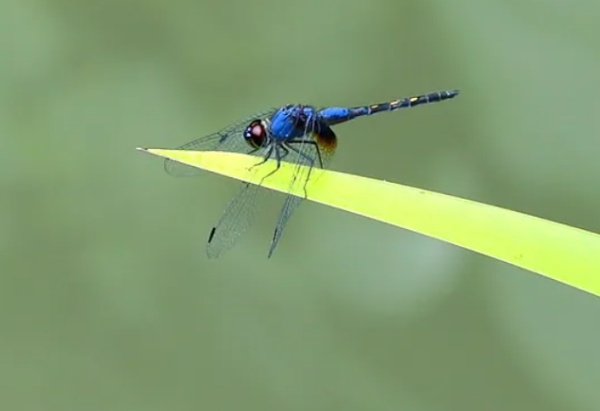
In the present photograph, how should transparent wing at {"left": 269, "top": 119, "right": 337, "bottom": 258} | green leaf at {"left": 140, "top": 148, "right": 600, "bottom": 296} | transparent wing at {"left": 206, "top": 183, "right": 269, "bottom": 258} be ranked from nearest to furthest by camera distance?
green leaf at {"left": 140, "top": 148, "right": 600, "bottom": 296}, transparent wing at {"left": 269, "top": 119, "right": 337, "bottom": 258}, transparent wing at {"left": 206, "top": 183, "right": 269, "bottom": 258}

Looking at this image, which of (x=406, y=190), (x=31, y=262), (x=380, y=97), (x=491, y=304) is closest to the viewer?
(x=406, y=190)

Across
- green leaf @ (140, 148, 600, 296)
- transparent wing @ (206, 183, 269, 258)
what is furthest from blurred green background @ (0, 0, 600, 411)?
green leaf @ (140, 148, 600, 296)

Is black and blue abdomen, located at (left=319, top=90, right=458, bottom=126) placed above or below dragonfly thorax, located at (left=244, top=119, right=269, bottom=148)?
above

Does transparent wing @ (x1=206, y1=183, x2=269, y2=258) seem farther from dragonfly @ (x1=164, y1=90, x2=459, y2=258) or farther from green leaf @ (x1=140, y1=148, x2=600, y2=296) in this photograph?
green leaf @ (x1=140, y1=148, x2=600, y2=296)

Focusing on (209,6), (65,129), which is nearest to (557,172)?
(209,6)

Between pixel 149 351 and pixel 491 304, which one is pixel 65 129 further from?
pixel 491 304

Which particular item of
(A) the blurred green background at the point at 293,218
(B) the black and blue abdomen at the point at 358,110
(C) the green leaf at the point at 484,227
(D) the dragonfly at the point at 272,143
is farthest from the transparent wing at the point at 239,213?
(C) the green leaf at the point at 484,227

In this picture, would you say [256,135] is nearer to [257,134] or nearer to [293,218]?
[257,134]
